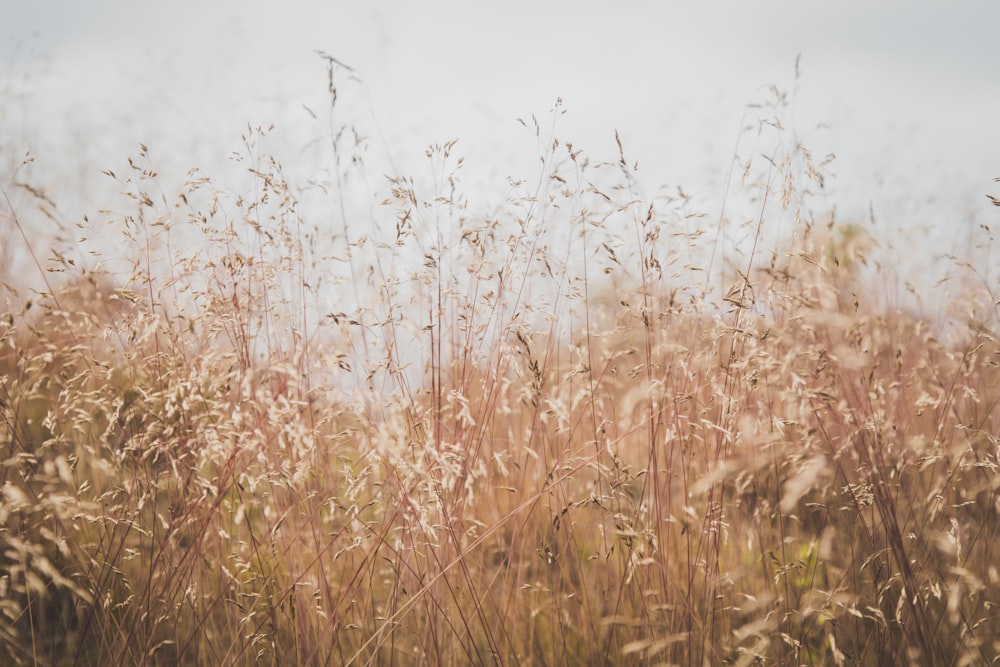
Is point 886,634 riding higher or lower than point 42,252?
lower

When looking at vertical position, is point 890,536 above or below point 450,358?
below

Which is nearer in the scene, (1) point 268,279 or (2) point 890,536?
(2) point 890,536

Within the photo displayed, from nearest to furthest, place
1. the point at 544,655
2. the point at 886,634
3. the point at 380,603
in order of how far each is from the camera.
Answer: the point at 886,634 < the point at 544,655 < the point at 380,603

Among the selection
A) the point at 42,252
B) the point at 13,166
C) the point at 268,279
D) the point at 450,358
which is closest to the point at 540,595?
the point at 450,358

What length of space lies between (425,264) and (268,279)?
524 millimetres

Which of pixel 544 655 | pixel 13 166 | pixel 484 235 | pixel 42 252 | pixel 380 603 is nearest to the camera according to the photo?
pixel 544 655

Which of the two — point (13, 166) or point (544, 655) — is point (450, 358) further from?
point (13, 166)

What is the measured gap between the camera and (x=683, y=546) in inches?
87.5

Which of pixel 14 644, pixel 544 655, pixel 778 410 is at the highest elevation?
pixel 778 410

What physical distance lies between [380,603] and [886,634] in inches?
54.6

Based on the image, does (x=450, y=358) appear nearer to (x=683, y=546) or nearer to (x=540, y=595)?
(x=540, y=595)

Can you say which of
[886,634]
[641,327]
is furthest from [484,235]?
[886,634]

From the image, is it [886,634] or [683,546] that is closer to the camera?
[886,634]

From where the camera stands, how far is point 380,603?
7.02ft
